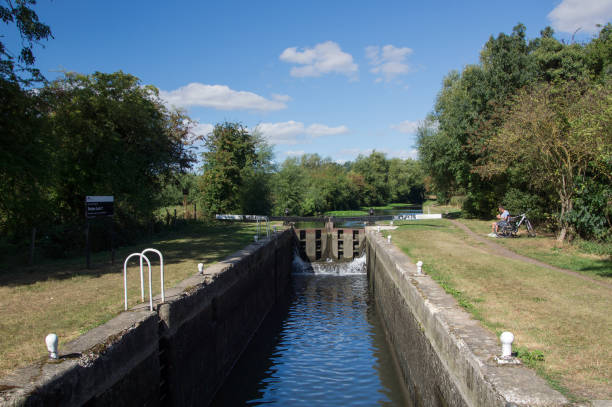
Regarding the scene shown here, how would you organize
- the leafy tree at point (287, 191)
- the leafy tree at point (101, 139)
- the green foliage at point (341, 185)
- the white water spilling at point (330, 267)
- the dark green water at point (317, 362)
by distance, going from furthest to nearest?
1. the green foliage at point (341, 185)
2. the leafy tree at point (287, 191)
3. the white water spilling at point (330, 267)
4. the leafy tree at point (101, 139)
5. the dark green water at point (317, 362)

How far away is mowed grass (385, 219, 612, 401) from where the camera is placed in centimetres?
A: 442

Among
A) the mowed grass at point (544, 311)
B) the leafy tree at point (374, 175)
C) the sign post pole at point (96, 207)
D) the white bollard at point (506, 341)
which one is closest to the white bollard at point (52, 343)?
the white bollard at point (506, 341)

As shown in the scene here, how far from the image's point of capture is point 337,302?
1499 centimetres

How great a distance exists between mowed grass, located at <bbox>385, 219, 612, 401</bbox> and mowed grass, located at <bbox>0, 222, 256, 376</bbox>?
559 centimetres

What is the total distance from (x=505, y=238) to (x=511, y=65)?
10528 mm

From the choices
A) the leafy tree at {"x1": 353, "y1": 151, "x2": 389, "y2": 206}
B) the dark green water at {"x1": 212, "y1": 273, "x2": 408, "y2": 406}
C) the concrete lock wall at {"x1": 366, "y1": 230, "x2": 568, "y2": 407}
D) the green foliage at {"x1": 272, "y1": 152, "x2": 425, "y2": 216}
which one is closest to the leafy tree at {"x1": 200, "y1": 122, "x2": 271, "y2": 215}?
the green foliage at {"x1": 272, "y1": 152, "x2": 425, "y2": 216}

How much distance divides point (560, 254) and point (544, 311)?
23.7ft

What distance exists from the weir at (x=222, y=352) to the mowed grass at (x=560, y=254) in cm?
416

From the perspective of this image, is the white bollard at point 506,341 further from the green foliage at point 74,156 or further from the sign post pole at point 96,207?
the green foliage at point 74,156

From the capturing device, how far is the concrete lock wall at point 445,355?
153 inches

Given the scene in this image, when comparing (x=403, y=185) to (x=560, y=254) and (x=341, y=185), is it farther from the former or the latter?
(x=560, y=254)

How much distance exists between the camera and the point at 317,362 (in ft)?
30.7

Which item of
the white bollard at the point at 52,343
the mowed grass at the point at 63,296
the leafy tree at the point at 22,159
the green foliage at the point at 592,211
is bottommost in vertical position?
the mowed grass at the point at 63,296

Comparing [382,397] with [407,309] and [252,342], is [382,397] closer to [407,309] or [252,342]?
[407,309]
